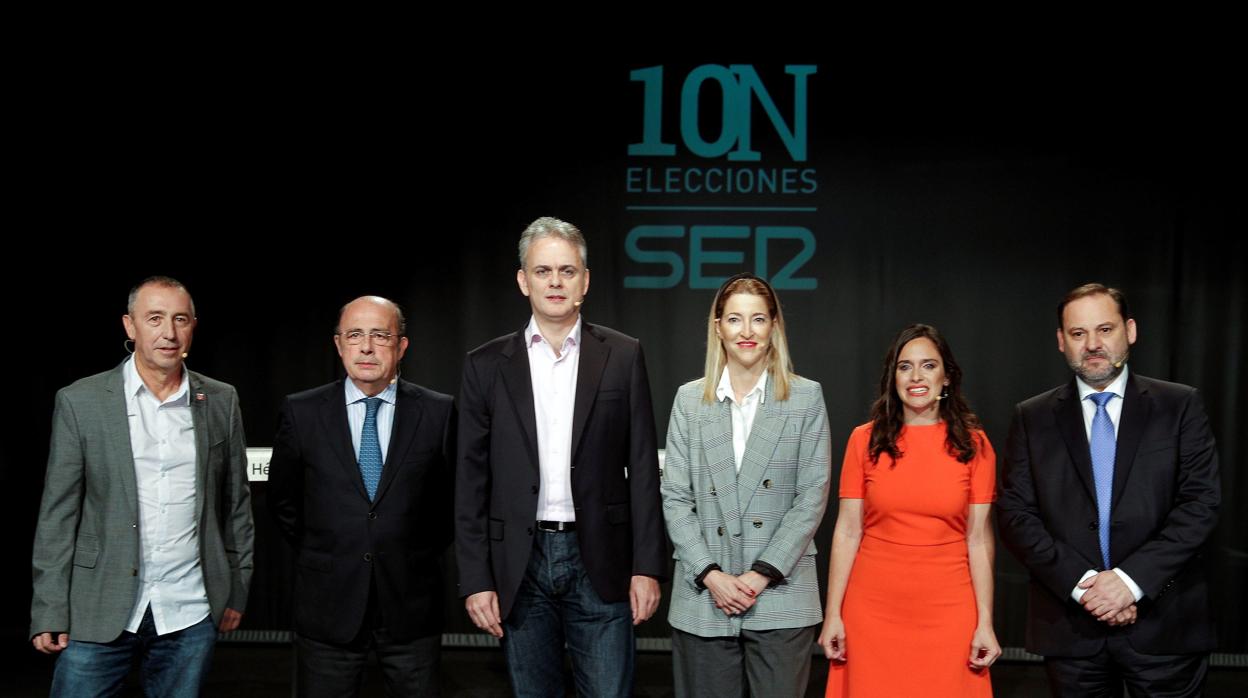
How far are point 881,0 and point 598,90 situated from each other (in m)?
1.54

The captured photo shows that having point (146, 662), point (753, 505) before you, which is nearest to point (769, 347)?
point (753, 505)

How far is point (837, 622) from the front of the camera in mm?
3037

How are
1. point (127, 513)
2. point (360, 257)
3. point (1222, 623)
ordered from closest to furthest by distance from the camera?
point (127, 513), point (1222, 623), point (360, 257)

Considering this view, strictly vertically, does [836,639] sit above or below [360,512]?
below

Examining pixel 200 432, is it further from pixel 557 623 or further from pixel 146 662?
pixel 557 623

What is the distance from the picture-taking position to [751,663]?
283cm

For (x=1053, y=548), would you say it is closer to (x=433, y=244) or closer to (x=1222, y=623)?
(x=1222, y=623)

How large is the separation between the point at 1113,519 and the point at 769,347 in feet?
3.74

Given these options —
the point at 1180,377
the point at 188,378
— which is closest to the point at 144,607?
the point at 188,378

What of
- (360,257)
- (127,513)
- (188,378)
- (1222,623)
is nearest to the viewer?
(127,513)

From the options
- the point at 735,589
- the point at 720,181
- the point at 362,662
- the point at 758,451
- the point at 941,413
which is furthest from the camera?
the point at 720,181

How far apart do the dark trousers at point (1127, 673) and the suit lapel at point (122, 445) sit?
2.71 meters

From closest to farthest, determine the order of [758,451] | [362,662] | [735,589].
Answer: [735,589] → [758,451] → [362,662]

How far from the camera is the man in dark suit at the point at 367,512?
9.55 ft
